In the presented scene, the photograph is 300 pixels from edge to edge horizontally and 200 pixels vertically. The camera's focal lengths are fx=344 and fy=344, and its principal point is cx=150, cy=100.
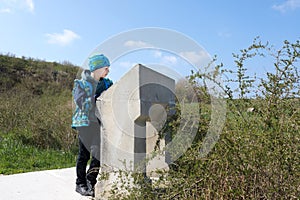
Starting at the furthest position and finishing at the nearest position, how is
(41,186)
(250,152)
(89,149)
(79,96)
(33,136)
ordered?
1. (33,136)
2. (41,186)
3. (89,149)
4. (79,96)
5. (250,152)

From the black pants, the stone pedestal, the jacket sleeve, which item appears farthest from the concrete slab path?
the jacket sleeve

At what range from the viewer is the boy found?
3020 mm

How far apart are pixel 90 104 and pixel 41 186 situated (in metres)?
1.29

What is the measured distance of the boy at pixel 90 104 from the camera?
302cm

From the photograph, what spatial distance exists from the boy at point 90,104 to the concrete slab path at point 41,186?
12.1 inches

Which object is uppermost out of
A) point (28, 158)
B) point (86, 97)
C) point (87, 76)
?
point (87, 76)

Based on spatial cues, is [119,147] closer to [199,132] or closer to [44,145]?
[199,132]

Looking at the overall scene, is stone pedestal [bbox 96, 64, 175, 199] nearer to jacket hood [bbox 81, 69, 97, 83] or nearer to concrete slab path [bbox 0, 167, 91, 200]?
jacket hood [bbox 81, 69, 97, 83]

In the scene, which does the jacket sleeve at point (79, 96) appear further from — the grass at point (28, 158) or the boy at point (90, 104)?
the grass at point (28, 158)

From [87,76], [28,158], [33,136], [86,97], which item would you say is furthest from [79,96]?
[33,136]

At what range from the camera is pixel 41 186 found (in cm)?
371

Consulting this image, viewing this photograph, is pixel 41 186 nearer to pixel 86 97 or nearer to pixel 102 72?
pixel 86 97

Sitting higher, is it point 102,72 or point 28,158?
point 102,72

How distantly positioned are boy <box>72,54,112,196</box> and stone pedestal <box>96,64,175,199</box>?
250 mm
